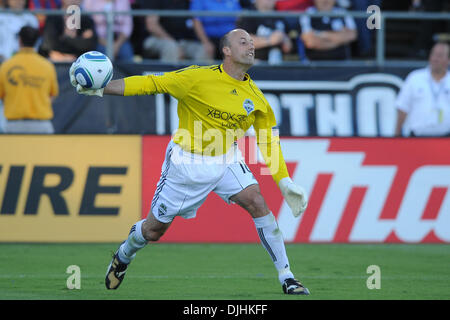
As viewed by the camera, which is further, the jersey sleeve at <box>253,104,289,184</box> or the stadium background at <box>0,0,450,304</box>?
the stadium background at <box>0,0,450,304</box>

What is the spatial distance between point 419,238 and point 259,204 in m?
4.91

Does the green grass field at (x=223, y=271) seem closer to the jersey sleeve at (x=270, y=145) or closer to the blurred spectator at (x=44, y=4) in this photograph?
the jersey sleeve at (x=270, y=145)

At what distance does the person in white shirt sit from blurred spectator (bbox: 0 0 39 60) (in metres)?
5.55

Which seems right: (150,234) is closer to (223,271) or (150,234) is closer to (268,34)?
(223,271)

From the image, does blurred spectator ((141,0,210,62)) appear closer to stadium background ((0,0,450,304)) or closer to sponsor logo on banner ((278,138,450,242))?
stadium background ((0,0,450,304))

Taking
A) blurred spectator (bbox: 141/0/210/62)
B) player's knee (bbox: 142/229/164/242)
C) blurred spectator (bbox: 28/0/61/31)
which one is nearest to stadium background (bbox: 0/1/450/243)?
blurred spectator (bbox: 141/0/210/62)

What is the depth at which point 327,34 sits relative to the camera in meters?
15.4

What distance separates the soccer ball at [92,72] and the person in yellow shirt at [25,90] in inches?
219

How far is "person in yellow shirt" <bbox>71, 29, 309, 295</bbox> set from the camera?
8.42m

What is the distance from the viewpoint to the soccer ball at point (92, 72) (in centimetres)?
772

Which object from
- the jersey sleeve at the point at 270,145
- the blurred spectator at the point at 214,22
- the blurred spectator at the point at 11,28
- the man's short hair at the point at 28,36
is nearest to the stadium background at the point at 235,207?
the man's short hair at the point at 28,36

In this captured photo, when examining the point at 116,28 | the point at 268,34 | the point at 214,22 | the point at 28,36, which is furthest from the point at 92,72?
the point at 214,22

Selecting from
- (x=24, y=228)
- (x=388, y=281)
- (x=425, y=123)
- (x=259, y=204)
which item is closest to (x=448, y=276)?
(x=388, y=281)

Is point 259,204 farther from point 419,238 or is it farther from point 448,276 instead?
point 419,238
